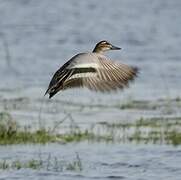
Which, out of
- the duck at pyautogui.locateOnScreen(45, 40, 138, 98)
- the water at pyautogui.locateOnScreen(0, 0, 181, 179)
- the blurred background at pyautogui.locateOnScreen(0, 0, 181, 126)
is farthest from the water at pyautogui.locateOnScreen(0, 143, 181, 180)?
the blurred background at pyautogui.locateOnScreen(0, 0, 181, 126)

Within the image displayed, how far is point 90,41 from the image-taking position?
23.1 metres

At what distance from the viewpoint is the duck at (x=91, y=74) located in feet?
31.5

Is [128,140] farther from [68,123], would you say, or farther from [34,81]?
[34,81]

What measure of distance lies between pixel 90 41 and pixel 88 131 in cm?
1007

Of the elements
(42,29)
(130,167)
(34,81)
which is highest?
(42,29)

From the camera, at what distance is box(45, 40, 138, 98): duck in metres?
9.59

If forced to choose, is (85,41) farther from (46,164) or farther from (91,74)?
(91,74)

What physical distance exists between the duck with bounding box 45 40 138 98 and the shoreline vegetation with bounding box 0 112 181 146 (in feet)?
8.40

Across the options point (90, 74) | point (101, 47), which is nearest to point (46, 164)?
point (101, 47)

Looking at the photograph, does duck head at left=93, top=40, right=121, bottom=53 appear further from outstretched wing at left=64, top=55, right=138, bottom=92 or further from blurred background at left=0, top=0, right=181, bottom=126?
blurred background at left=0, top=0, right=181, bottom=126

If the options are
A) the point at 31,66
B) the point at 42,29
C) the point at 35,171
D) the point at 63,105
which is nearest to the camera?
the point at 35,171

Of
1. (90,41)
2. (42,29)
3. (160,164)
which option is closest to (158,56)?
(90,41)

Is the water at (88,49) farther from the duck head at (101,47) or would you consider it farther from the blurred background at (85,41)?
the duck head at (101,47)

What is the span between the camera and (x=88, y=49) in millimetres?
21641
